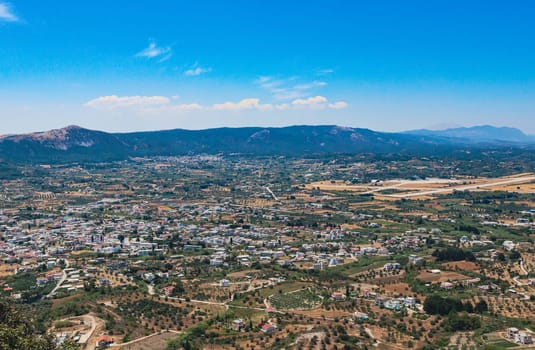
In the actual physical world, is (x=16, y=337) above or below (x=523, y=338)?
above

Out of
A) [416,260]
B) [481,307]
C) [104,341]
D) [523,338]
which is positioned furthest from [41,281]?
[523,338]

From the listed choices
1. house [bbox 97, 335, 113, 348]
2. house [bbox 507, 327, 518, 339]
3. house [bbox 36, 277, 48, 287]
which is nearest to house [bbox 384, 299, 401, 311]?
house [bbox 507, 327, 518, 339]

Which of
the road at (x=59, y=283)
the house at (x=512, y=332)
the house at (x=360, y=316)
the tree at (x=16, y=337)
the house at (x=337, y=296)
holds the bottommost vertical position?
the road at (x=59, y=283)

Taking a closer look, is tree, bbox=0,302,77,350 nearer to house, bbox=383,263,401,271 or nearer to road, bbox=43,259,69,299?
road, bbox=43,259,69,299

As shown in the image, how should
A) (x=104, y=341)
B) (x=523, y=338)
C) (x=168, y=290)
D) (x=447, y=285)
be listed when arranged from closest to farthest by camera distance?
1. (x=523, y=338)
2. (x=104, y=341)
3. (x=168, y=290)
4. (x=447, y=285)

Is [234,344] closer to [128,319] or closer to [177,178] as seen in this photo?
[128,319]

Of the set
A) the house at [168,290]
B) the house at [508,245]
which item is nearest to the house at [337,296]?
the house at [168,290]

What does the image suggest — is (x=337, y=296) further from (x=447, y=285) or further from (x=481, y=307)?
(x=481, y=307)

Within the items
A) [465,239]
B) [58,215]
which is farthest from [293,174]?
[465,239]

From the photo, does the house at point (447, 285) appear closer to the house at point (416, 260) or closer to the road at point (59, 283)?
the house at point (416, 260)

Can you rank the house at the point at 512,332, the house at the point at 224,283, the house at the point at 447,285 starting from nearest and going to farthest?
1. the house at the point at 512,332
2. the house at the point at 447,285
3. the house at the point at 224,283

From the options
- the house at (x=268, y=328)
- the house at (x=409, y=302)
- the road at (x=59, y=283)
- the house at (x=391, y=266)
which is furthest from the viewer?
the house at (x=391, y=266)

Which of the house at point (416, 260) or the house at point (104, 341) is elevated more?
the house at point (104, 341)
